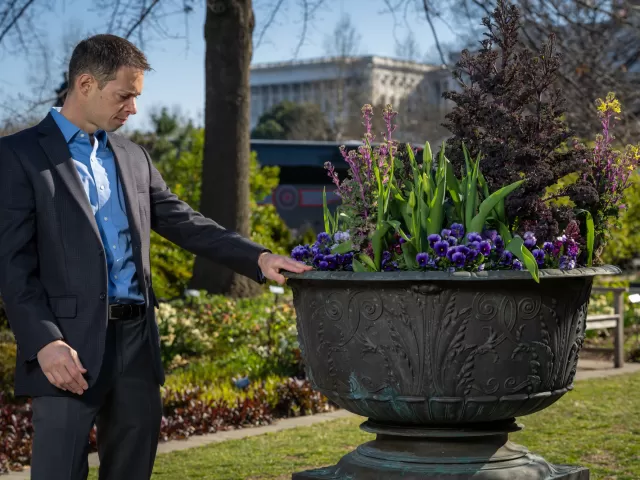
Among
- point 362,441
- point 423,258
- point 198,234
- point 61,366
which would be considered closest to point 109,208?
point 198,234

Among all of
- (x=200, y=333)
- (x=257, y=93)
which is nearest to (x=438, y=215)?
(x=200, y=333)

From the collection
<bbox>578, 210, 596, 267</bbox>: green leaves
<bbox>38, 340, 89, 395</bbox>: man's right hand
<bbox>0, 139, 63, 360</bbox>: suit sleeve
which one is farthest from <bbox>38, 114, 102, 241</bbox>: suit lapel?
<bbox>578, 210, 596, 267</bbox>: green leaves

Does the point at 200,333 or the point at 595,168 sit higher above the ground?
the point at 595,168

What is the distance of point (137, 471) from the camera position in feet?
10.9

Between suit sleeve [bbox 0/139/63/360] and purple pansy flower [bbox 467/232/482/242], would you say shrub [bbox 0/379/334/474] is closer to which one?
suit sleeve [bbox 0/139/63/360]

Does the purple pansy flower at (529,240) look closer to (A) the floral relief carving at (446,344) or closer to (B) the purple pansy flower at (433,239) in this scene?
(A) the floral relief carving at (446,344)

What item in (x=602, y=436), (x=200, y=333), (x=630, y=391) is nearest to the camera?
(x=602, y=436)

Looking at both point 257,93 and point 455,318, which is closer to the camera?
point 455,318

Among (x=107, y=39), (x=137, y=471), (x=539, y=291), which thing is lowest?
(x=137, y=471)

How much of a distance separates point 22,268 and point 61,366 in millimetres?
337

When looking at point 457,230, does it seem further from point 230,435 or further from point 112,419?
point 230,435

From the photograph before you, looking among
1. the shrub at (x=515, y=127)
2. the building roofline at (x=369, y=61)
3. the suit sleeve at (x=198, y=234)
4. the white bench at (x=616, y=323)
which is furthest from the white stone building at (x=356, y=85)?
the suit sleeve at (x=198, y=234)

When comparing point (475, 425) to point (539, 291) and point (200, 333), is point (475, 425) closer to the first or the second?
point (539, 291)

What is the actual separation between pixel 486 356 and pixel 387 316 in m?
0.36
